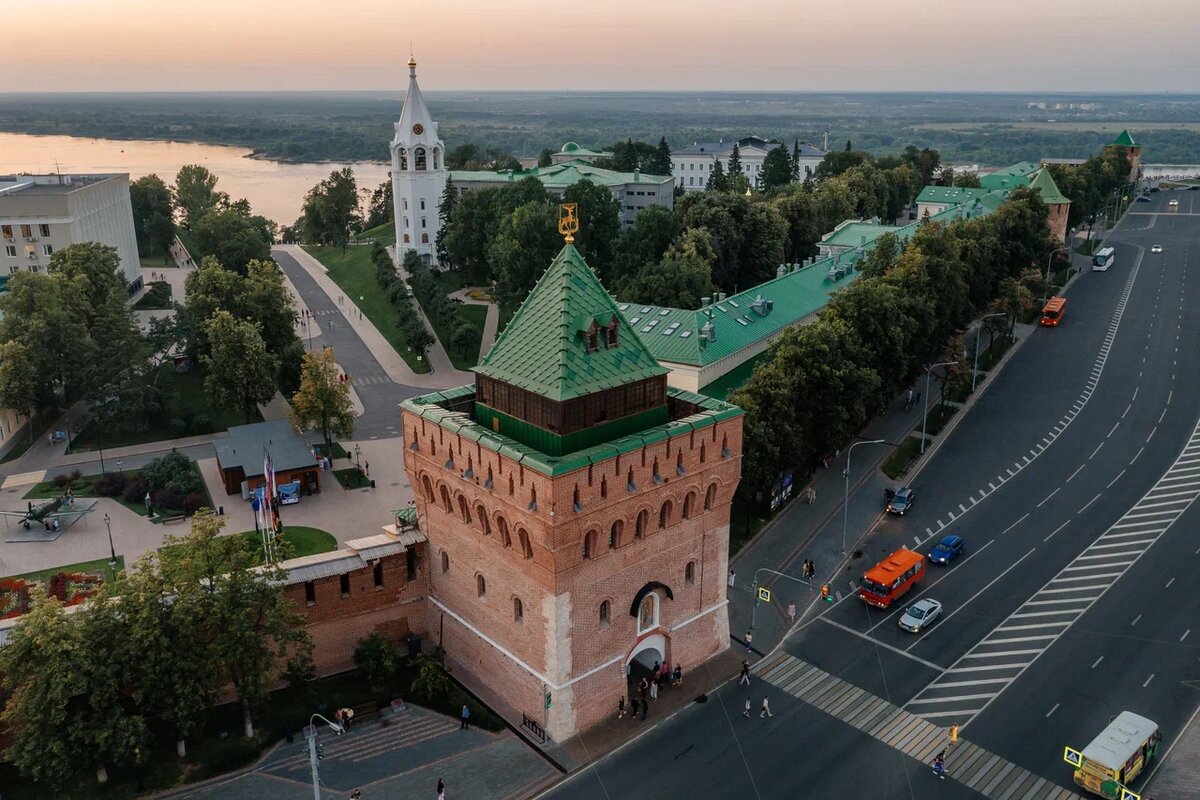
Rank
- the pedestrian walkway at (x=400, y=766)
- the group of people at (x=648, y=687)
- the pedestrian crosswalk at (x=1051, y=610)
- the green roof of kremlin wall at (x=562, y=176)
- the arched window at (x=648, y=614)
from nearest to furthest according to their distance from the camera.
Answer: the pedestrian walkway at (x=400, y=766) < the group of people at (x=648, y=687) < the arched window at (x=648, y=614) < the pedestrian crosswalk at (x=1051, y=610) < the green roof of kremlin wall at (x=562, y=176)

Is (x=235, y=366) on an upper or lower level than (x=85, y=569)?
upper

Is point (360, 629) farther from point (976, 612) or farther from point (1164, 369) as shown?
point (1164, 369)

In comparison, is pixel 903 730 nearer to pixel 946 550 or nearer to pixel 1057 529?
pixel 946 550

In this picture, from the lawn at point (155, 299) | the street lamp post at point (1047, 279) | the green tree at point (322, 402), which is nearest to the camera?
the green tree at point (322, 402)

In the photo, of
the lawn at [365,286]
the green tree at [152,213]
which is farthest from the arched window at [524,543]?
the green tree at [152,213]

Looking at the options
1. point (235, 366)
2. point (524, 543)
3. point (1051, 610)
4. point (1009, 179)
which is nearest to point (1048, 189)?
point (1009, 179)

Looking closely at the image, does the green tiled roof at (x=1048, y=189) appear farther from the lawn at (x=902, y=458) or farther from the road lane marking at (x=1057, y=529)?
the road lane marking at (x=1057, y=529)

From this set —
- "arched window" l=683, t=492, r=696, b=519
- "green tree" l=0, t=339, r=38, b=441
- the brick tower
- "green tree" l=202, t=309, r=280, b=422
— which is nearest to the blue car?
the brick tower

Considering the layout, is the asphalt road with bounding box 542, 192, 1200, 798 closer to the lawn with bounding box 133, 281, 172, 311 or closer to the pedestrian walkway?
the pedestrian walkway
